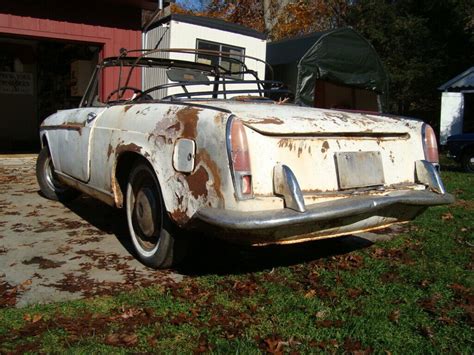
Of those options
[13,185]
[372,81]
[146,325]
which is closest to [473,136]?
[372,81]

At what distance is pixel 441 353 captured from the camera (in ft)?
7.85

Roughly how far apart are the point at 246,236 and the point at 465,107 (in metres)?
18.7

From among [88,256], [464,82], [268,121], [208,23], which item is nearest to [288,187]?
[268,121]

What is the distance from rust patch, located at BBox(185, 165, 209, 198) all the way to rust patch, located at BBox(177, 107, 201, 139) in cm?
23

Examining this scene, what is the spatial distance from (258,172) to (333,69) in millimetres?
10289

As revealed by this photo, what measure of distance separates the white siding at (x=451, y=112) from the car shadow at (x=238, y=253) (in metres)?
15.2

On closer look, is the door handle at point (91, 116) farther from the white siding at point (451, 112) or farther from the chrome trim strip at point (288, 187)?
the white siding at point (451, 112)

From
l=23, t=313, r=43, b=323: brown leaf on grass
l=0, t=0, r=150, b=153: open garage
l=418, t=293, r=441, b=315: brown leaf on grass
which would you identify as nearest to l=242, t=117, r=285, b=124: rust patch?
l=418, t=293, r=441, b=315: brown leaf on grass

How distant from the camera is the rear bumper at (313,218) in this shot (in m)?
2.69

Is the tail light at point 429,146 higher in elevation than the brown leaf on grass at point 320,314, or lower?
higher

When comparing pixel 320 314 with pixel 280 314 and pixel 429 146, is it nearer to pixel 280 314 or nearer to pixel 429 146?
pixel 280 314

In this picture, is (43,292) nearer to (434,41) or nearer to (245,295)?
(245,295)

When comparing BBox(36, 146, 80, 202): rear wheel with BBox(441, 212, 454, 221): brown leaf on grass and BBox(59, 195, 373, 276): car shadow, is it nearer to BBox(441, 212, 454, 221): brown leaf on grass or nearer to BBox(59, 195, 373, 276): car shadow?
BBox(59, 195, 373, 276): car shadow

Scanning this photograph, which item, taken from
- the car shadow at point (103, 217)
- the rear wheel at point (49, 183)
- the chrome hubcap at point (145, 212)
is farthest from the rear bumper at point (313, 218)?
the rear wheel at point (49, 183)
